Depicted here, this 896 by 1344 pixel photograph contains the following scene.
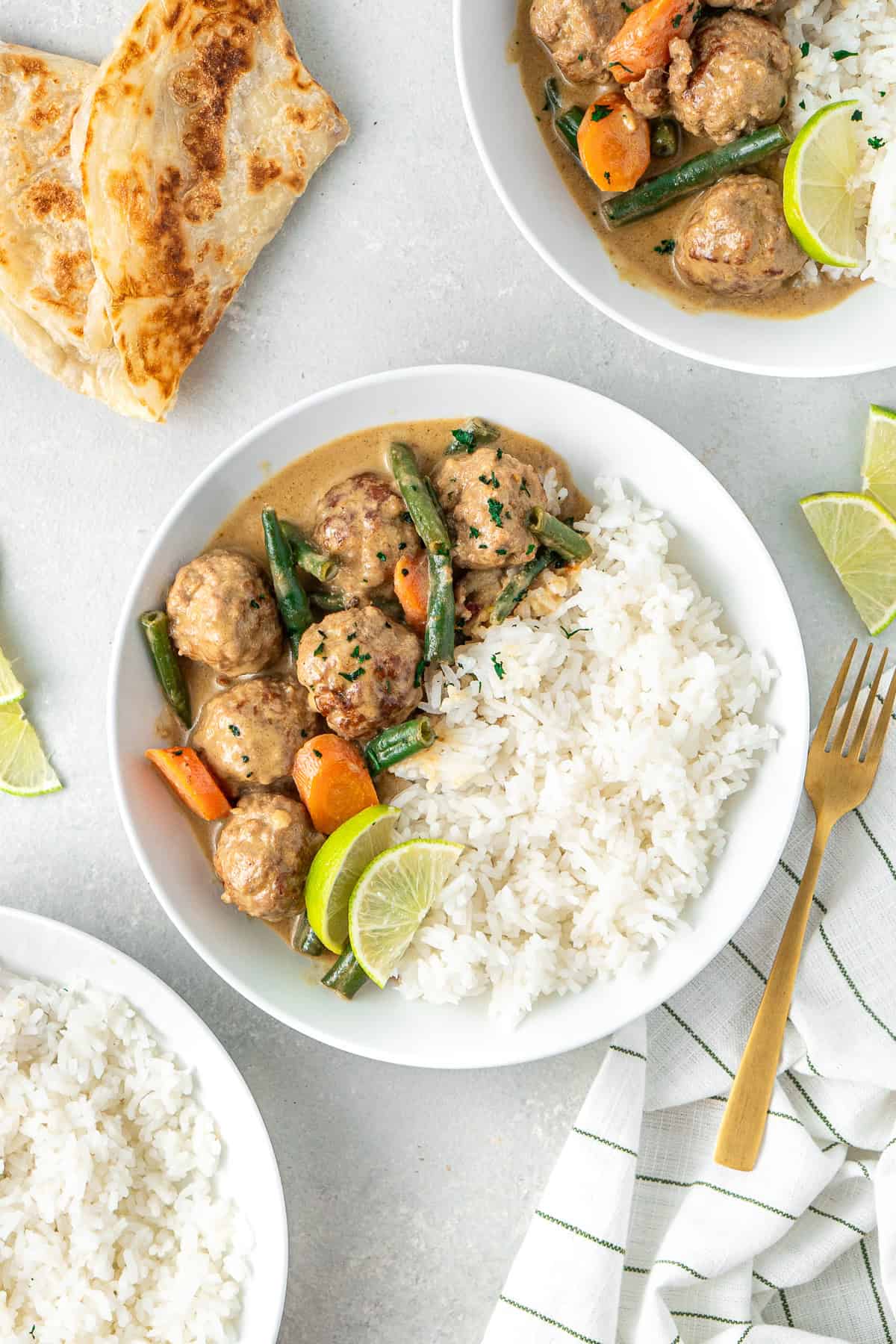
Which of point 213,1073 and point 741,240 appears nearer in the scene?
point 741,240

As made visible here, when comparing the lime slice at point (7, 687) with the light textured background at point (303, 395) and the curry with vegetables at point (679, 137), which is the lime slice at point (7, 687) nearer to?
the light textured background at point (303, 395)

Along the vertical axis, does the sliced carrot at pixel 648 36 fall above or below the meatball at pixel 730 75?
above

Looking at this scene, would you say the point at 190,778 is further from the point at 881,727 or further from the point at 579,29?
the point at 579,29

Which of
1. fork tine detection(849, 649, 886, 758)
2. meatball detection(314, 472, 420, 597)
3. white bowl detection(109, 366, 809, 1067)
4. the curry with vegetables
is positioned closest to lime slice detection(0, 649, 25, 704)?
white bowl detection(109, 366, 809, 1067)

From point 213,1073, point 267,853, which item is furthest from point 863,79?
point 213,1073

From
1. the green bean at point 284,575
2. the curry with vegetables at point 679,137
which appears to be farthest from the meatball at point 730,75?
the green bean at point 284,575

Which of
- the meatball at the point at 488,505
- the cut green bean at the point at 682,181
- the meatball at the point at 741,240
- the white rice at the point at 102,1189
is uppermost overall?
the cut green bean at the point at 682,181

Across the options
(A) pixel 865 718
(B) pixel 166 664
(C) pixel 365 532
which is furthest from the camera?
(A) pixel 865 718
